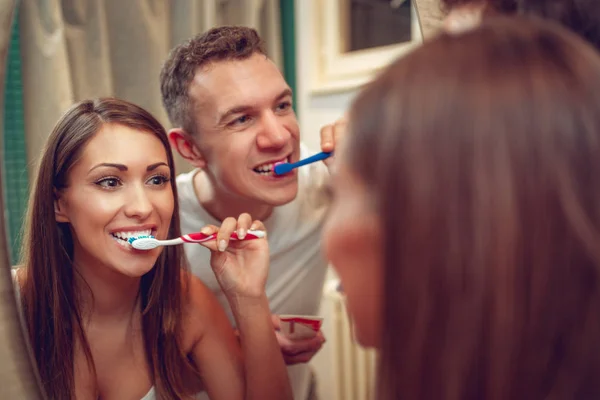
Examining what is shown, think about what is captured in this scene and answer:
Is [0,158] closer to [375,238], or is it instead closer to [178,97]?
[178,97]

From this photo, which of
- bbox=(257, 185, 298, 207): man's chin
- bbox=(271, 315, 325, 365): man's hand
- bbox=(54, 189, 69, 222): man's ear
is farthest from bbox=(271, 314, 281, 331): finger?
bbox=(54, 189, 69, 222): man's ear

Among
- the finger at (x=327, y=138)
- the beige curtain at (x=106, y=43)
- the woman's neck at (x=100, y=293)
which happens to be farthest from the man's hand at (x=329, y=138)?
the woman's neck at (x=100, y=293)

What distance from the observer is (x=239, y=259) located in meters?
0.51

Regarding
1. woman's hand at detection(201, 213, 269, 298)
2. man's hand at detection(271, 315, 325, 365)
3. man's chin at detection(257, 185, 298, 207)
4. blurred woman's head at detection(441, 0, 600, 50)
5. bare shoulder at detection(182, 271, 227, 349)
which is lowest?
man's hand at detection(271, 315, 325, 365)

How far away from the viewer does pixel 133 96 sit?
490 millimetres

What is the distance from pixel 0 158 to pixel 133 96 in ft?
0.48

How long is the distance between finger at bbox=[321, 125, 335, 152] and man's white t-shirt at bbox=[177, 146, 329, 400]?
0.12ft

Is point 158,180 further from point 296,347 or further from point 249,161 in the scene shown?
point 296,347

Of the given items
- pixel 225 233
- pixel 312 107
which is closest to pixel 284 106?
pixel 312 107

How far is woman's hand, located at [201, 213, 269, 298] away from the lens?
491mm

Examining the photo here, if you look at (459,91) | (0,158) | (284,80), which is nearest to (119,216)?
(0,158)

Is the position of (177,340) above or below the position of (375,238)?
below

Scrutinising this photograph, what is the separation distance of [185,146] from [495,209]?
0.36 meters

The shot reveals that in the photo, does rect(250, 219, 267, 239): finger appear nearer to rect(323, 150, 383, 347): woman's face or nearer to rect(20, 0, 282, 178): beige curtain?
rect(20, 0, 282, 178): beige curtain
